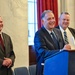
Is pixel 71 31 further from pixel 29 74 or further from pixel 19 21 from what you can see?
pixel 19 21

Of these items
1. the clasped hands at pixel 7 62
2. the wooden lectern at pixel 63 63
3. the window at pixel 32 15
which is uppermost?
the window at pixel 32 15

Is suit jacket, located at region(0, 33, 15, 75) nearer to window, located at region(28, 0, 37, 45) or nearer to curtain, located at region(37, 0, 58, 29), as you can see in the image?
curtain, located at region(37, 0, 58, 29)

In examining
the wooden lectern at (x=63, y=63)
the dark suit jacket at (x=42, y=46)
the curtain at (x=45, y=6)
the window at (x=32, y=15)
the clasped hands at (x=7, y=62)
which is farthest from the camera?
the window at (x=32, y=15)

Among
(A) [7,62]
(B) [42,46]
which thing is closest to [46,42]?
(B) [42,46]

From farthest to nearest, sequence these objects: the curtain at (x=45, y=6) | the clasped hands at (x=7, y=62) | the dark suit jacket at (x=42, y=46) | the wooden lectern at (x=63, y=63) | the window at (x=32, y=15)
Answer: the window at (x=32, y=15)
the curtain at (x=45, y=6)
the clasped hands at (x=7, y=62)
the dark suit jacket at (x=42, y=46)
the wooden lectern at (x=63, y=63)

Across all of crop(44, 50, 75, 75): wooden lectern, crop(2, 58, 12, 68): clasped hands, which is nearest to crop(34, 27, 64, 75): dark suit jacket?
crop(2, 58, 12, 68): clasped hands

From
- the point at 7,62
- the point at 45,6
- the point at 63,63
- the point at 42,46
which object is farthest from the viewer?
the point at 45,6

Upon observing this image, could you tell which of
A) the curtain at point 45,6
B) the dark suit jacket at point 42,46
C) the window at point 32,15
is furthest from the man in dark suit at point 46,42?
the window at point 32,15

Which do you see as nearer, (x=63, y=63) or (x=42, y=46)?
(x=63, y=63)

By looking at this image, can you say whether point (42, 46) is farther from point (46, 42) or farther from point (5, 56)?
point (5, 56)

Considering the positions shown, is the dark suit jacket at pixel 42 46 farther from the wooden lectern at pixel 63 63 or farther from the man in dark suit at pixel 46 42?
the wooden lectern at pixel 63 63

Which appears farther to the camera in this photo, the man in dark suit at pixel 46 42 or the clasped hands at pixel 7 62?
the clasped hands at pixel 7 62

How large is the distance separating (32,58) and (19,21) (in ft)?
3.25

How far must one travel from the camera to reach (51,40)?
3080 mm
